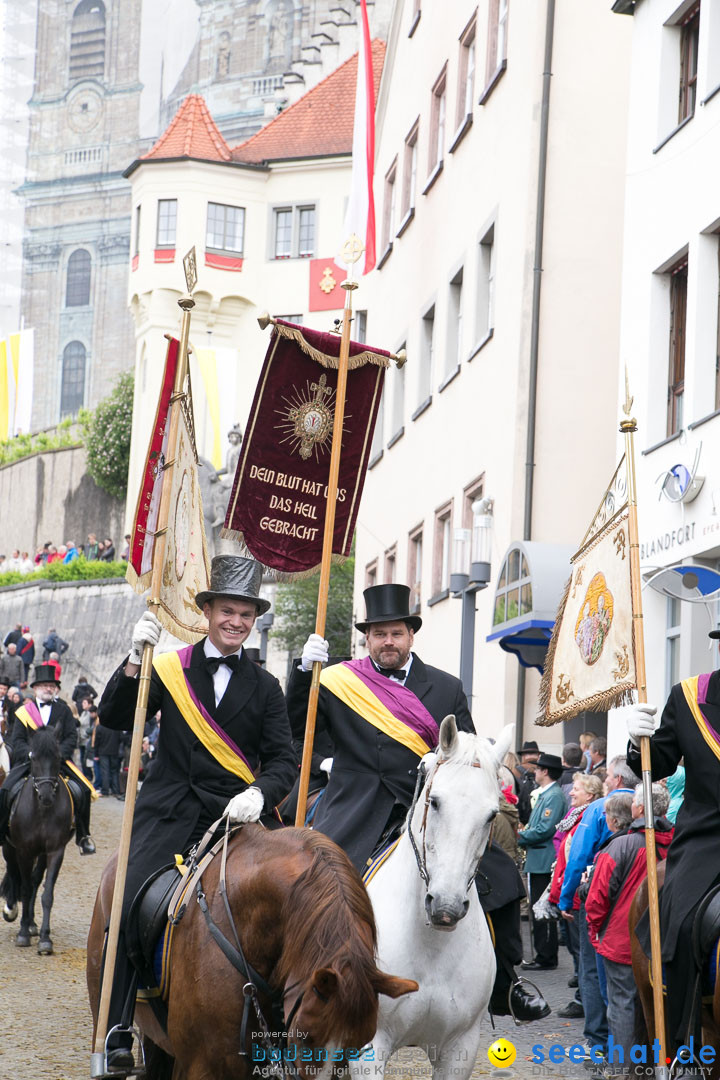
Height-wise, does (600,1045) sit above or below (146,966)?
below

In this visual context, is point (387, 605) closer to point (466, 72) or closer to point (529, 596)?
point (529, 596)

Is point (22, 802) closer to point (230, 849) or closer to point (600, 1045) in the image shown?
point (600, 1045)

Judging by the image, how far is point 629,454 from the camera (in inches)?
333

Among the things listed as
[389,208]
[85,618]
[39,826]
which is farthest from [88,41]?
[39,826]

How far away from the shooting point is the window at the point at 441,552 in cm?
2931

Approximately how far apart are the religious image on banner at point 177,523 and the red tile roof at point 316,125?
52.8m

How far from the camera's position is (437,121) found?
105 feet

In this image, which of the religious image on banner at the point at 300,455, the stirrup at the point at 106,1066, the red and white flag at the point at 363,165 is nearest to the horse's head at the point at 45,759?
the red and white flag at the point at 363,165

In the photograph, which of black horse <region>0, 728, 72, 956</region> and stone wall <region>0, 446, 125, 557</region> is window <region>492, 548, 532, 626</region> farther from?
stone wall <region>0, 446, 125, 557</region>

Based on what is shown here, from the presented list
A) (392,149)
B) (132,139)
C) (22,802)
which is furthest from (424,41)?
(132,139)

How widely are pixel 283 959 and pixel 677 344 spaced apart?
15.1 meters

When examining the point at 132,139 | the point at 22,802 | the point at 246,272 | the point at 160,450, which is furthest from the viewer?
the point at 132,139

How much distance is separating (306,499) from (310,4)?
327 feet

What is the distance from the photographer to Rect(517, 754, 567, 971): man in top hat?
14.7 metres
